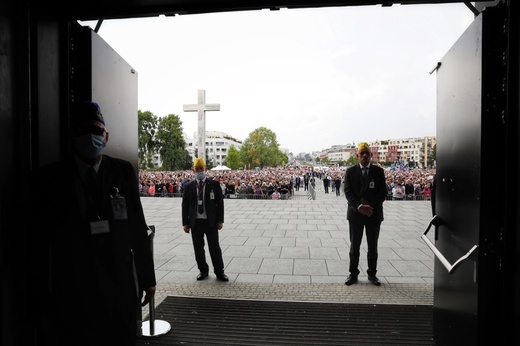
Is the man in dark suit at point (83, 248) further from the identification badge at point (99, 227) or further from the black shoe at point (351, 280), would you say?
the black shoe at point (351, 280)

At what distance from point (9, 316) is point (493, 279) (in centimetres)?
313

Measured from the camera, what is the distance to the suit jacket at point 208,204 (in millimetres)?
5594

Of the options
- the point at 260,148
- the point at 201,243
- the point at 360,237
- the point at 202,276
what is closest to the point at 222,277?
the point at 202,276

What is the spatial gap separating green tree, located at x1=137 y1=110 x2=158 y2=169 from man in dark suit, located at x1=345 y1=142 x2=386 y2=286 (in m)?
67.6

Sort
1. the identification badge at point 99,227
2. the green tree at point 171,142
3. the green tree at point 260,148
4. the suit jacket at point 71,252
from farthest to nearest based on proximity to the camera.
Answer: the green tree at point 260,148, the green tree at point 171,142, the identification badge at point 99,227, the suit jacket at point 71,252

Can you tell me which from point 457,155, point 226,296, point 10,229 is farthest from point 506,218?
point 226,296

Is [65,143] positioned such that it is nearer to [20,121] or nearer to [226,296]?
[20,121]

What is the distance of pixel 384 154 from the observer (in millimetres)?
171375

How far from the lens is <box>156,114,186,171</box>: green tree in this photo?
226 feet

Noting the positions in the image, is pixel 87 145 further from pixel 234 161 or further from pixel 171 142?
pixel 234 161

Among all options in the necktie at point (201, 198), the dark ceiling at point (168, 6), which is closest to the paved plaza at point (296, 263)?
the necktie at point (201, 198)

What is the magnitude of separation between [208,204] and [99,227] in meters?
3.54

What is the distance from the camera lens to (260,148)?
93.2 m

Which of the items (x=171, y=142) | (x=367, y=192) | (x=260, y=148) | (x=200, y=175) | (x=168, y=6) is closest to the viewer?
(x=168, y=6)
